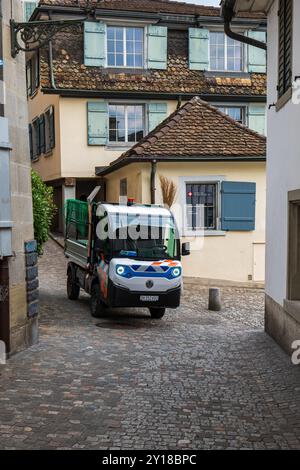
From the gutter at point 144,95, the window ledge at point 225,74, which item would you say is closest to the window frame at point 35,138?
the gutter at point 144,95

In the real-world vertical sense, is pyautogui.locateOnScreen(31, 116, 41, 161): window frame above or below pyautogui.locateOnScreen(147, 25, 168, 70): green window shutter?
below

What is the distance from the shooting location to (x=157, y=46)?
832 inches

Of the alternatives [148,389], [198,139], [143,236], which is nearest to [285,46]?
[143,236]

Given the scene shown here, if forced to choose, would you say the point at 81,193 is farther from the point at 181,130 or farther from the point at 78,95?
the point at 181,130

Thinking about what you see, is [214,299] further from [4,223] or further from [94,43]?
[94,43]

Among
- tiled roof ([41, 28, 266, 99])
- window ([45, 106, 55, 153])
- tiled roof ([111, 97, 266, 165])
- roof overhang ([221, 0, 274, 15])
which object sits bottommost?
tiled roof ([111, 97, 266, 165])

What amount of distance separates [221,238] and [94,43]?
8974 mm

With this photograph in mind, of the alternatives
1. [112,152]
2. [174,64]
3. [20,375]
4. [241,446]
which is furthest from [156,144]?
[241,446]

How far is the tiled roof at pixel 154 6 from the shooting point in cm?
2117

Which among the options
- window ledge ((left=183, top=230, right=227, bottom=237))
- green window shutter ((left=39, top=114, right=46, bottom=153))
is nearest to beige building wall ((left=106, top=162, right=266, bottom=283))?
window ledge ((left=183, top=230, right=227, bottom=237))

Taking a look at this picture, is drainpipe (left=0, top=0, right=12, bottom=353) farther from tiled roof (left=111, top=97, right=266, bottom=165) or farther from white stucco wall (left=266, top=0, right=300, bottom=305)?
tiled roof (left=111, top=97, right=266, bottom=165)

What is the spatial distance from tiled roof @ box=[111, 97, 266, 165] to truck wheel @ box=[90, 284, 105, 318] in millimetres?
5652

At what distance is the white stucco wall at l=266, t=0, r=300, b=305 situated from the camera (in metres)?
7.98

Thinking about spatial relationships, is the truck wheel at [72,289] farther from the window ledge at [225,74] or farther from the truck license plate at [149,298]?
the window ledge at [225,74]
